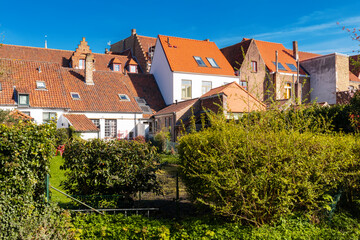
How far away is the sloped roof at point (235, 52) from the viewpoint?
140ft

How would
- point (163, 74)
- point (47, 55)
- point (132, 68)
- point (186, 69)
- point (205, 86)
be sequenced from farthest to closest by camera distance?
point (132, 68) → point (47, 55) → point (163, 74) → point (205, 86) → point (186, 69)

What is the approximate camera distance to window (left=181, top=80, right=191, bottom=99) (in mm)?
38219

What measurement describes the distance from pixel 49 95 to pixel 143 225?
2654cm

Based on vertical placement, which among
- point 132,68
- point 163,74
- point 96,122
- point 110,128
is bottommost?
point 110,128

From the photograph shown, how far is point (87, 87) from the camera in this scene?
3478 centimetres

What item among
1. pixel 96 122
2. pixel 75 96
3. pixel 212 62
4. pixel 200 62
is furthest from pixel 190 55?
pixel 75 96

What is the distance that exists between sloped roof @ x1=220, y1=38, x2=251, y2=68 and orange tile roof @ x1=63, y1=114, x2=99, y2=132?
68.5 ft

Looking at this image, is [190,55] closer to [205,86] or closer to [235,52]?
[205,86]

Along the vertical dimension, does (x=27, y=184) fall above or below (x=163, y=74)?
below

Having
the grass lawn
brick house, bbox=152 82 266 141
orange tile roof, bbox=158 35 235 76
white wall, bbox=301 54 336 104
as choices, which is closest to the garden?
the grass lawn

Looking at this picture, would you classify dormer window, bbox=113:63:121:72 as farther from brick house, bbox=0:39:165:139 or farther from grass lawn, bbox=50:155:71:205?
grass lawn, bbox=50:155:71:205

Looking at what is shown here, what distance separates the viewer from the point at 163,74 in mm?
39812

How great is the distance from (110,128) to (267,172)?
2801 centimetres

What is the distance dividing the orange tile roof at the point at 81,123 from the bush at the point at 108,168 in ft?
63.1
